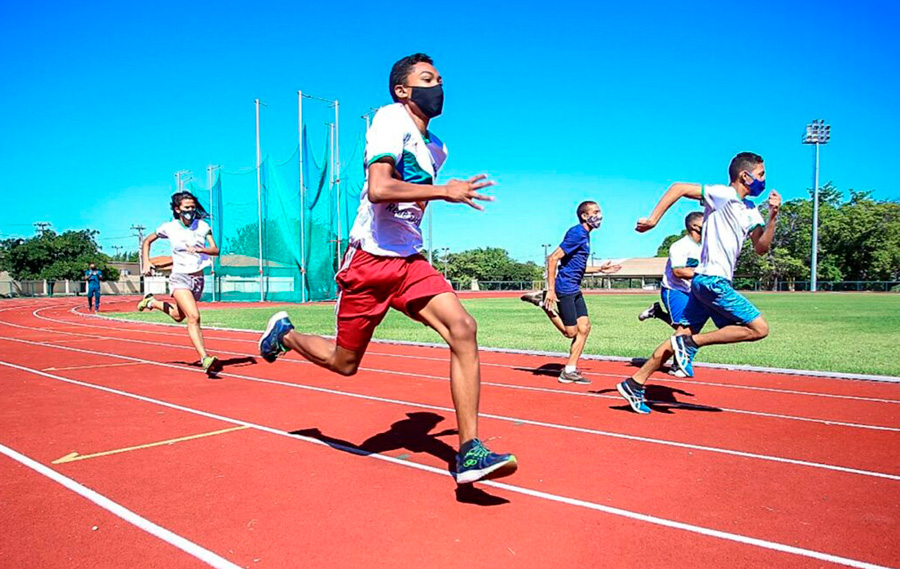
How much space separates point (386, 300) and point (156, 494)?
163 cm

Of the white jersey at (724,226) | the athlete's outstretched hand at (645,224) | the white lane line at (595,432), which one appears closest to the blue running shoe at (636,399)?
the white lane line at (595,432)

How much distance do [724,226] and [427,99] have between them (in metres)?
3.04

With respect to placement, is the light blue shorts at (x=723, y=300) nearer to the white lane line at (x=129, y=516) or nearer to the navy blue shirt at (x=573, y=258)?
the navy blue shirt at (x=573, y=258)

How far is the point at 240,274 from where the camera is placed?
31.5m

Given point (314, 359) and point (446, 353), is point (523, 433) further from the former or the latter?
point (446, 353)

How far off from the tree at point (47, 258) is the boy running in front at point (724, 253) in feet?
222

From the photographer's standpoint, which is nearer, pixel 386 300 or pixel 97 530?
pixel 97 530

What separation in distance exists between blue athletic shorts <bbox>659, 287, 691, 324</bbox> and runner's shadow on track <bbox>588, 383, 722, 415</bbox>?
1.09 m

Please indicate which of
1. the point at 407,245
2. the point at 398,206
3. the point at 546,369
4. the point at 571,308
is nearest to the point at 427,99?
the point at 398,206

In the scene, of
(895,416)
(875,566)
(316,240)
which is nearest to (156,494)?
(875,566)

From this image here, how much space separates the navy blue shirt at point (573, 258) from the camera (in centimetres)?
727

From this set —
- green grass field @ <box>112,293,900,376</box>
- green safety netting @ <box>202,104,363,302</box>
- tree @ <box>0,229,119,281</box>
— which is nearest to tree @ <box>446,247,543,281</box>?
tree @ <box>0,229,119,281</box>

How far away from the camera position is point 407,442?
14.7ft

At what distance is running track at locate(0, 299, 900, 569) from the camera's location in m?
2.72
